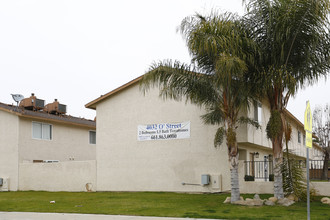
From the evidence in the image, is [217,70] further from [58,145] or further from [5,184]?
[58,145]

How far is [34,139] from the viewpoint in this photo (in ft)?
93.5

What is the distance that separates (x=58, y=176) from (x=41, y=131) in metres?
4.55

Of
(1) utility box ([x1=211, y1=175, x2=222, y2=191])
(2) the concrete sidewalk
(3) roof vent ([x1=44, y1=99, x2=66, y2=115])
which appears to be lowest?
(2) the concrete sidewalk

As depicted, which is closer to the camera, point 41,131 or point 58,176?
point 58,176

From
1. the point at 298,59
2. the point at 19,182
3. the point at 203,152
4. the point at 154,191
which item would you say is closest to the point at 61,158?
the point at 19,182

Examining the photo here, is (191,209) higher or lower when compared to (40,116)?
lower

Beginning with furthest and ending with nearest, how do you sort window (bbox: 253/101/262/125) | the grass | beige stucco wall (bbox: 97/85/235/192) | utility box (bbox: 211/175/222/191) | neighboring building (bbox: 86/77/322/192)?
1. window (bbox: 253/101/262/125)
2. beige stucco wall (bbox: 97/85/235/192)
3. neighboring building (bbox: 86/77/322/192)
4. utility box (bbox: 211/175/222/191)
5. the grass

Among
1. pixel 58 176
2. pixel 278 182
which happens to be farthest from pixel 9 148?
pixel 278 182

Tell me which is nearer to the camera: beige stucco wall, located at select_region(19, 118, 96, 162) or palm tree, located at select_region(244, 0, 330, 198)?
palm tree, located at select_region(244, 0, 330, 198)

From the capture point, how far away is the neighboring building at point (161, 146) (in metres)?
22.2

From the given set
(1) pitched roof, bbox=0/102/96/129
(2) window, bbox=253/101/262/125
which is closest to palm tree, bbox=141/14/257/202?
(2) window, bbox=253/101/262/125

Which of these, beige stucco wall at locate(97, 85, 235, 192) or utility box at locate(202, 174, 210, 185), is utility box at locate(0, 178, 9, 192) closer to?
beige stucco wall at locate(97, 85, 235, 192)

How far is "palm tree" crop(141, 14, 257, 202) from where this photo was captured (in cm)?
1512

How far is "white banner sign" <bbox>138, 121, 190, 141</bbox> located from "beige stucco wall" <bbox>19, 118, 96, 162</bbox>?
331 inches
